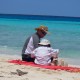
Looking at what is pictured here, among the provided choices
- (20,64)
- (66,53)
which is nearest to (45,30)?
(20,64)

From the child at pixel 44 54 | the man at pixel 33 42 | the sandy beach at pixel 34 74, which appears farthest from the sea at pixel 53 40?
the sandy beach at pixel 34 74

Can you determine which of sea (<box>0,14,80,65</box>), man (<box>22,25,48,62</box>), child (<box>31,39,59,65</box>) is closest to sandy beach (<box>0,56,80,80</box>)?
child (<box>31,39,59,65</box>)

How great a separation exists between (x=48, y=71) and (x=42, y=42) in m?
0.84

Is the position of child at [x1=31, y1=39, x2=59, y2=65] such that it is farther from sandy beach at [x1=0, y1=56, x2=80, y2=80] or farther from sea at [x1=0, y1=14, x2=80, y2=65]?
sea at [x1=0, y1=14, x2=80, y2=65]

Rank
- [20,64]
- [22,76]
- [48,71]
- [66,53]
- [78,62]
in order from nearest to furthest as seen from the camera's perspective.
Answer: [22,76] → [48,71] → [20,64] → [78,62] → [66,53]

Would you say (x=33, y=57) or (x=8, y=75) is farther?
(x=33, y=57)

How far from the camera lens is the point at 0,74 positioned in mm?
6133

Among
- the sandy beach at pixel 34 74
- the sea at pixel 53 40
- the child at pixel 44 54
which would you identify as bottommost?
the sea at pixel 53 40

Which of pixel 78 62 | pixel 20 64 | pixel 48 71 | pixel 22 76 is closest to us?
pixel 22 76

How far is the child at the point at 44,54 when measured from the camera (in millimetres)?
7207

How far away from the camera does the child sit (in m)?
7.21

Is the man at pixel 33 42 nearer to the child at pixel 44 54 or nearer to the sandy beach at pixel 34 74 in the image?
the child at pixel 44 54

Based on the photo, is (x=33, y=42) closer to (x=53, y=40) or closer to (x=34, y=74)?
(x=34, y=74)

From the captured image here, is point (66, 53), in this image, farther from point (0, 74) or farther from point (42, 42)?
point (0, 74)
